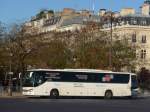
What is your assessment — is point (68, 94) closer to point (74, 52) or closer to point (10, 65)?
point (10, 65)

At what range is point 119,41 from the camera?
9094cm

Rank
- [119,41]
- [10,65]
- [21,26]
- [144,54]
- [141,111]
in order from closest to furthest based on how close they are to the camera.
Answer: [141,111] < [10,65] < [21,26] < [119,41] < [144,54]

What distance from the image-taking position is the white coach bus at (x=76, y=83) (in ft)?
A: 196

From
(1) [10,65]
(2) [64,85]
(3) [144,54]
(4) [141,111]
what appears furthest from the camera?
(3) [144,54]

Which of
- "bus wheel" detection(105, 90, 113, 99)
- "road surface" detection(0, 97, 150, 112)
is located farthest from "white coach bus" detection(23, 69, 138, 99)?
"road surface" detection(0, 97, 150, 112)

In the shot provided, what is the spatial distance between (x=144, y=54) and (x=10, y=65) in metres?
44.6

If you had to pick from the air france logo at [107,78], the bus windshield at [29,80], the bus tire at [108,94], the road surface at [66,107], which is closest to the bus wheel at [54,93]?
the bus windshield at [29,80]

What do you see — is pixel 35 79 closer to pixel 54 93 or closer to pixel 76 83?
pixel 54 93

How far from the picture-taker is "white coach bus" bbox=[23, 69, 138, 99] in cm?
5984

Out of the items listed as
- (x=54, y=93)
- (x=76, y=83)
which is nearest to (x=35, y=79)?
(x=54, y=93)

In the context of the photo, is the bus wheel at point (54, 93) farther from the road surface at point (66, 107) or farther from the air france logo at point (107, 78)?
the road surface at point (66, 107)

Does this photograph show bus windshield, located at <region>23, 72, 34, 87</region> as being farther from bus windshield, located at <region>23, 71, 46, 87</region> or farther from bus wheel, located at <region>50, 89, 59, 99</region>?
bus wheel, located at <region>50, 89, 59, 99</region>

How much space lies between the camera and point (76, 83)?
61.7m

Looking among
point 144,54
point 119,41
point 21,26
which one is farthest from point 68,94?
point 144,54
